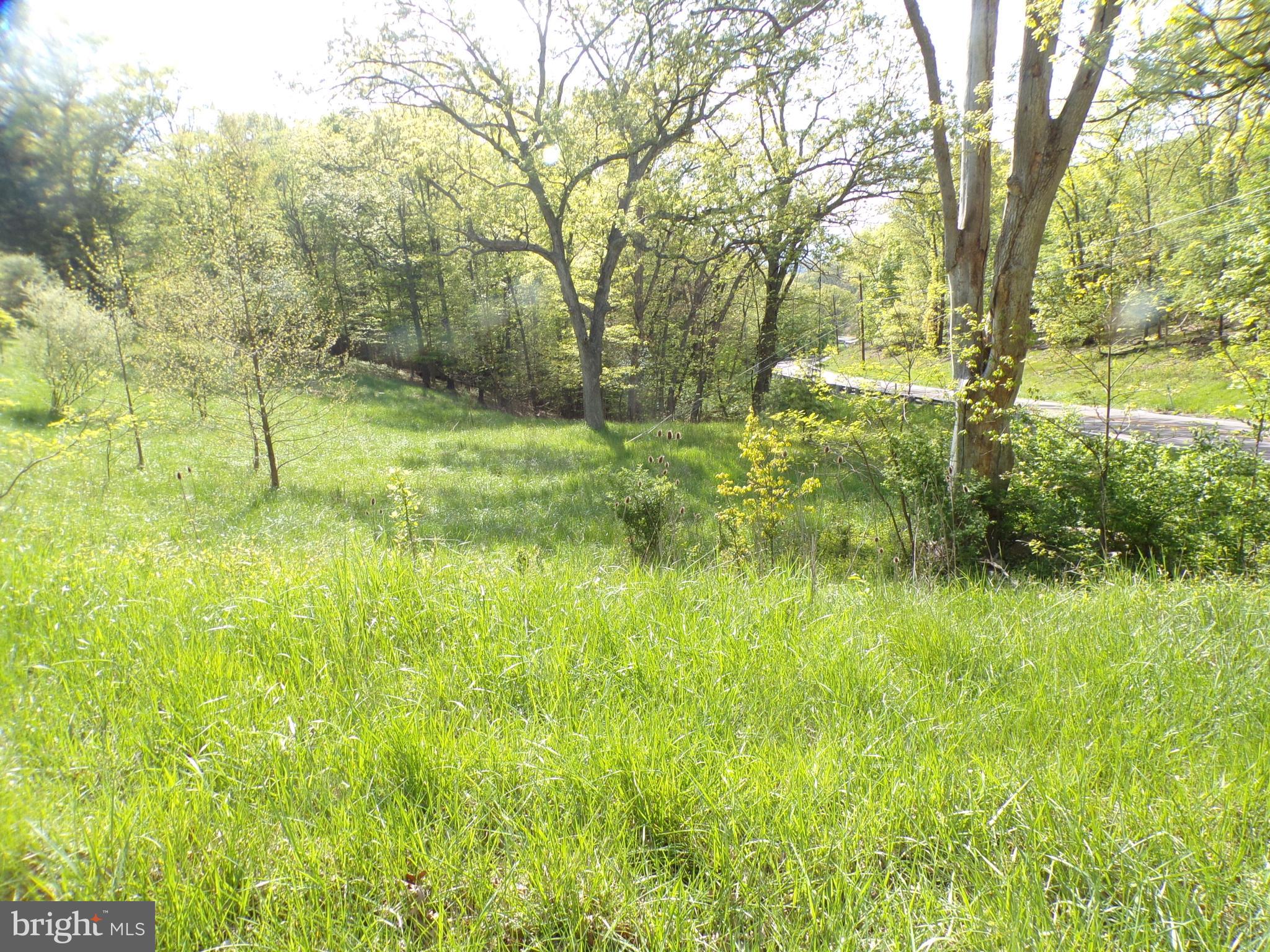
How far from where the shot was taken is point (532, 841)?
1644mm

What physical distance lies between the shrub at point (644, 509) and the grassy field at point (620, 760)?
2772mm

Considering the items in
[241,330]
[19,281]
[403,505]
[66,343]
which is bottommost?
[403,505]

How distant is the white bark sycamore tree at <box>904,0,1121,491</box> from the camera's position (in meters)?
6.46

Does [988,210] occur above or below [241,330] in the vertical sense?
above

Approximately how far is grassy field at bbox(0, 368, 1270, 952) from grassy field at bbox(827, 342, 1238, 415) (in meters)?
3.13

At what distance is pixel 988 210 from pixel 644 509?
576 cm

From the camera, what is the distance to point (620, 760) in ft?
6.41

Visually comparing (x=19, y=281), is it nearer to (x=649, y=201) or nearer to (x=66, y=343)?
(x=66, y=343)

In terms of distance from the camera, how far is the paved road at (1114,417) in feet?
26.3

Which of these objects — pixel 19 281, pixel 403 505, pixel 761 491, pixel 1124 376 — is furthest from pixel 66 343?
pixel 1124 376

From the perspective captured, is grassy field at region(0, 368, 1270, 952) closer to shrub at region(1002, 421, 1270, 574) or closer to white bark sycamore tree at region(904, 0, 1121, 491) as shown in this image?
shrub at region(1002, 421, 1270, 574)

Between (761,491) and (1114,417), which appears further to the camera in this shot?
(1114,417)

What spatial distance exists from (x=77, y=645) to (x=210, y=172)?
23128 millimetres

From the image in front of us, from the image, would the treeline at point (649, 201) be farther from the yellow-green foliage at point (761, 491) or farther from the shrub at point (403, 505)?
the shrub at point (403, 505)
